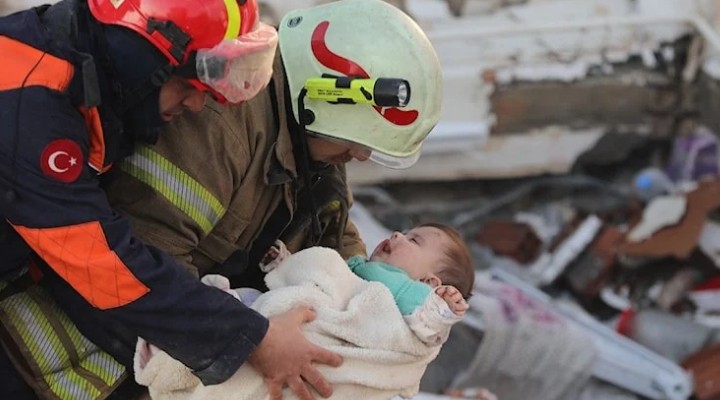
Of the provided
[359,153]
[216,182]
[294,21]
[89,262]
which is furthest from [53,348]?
[294,21]

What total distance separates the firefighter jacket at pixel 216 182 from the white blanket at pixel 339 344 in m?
0.18

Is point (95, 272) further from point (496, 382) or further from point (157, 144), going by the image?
point (496, 382)

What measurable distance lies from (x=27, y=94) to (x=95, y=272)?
36cm

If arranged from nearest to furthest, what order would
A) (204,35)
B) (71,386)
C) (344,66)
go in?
(204,35) < (71,386) < (344,66)

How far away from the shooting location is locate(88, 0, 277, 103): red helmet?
2.14 metres

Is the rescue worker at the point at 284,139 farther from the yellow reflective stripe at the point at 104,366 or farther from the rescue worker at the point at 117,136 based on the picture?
the yellow reflective stripe at the point at 104,366

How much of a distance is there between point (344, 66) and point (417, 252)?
62 cm

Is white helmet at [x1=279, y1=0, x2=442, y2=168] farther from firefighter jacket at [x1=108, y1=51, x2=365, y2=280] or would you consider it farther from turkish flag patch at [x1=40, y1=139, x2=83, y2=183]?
turkish flag patch at [x1=40, y1=139, x2=83, y2=183]

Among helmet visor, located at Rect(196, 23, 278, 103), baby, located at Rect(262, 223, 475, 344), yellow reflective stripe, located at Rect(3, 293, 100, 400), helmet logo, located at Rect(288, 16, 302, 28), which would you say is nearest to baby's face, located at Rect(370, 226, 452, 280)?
baby, located at Rect(262, 223, 475, 344)

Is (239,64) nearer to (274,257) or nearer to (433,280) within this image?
(274,257)

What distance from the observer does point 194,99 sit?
228 cm

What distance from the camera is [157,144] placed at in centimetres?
238

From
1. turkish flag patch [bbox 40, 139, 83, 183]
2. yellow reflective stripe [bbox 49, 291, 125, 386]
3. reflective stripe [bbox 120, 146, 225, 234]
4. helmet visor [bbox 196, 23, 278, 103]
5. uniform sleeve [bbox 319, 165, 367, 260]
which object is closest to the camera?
turkish flag patch [bbox 40, 139, 83, 183]

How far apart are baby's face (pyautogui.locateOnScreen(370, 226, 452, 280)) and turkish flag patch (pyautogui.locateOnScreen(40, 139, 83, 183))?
41.2 inches
